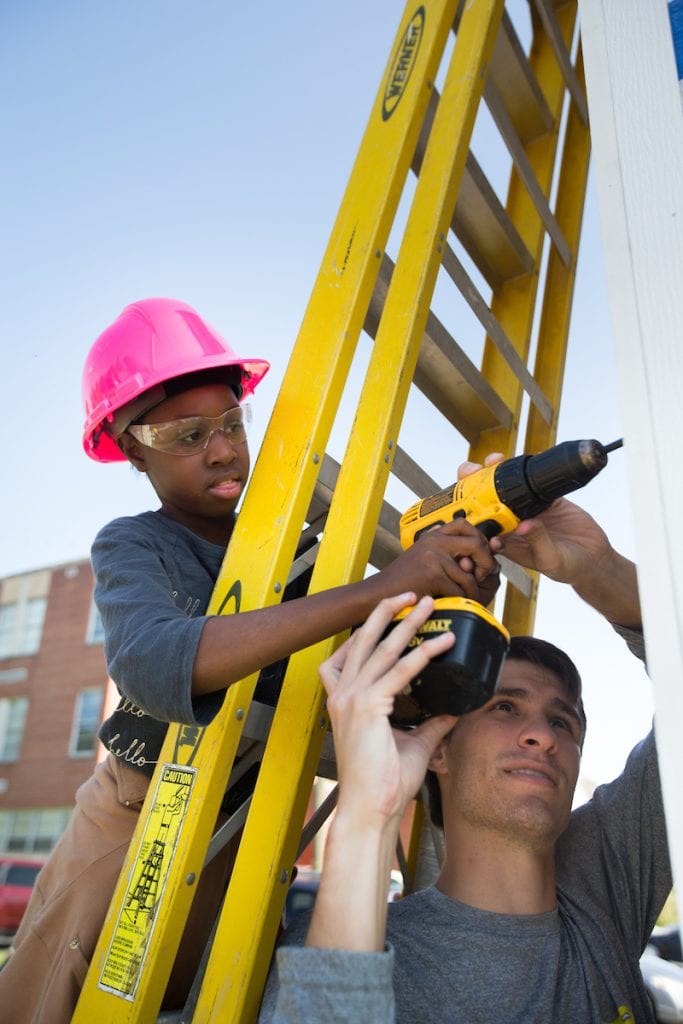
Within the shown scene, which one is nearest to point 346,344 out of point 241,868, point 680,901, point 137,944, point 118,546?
point 118,546

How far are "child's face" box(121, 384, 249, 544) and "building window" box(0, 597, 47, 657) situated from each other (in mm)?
26480

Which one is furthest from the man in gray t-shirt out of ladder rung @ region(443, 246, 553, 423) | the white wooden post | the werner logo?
the werner logo

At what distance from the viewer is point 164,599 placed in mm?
1901

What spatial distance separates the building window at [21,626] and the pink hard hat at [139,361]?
26.4m

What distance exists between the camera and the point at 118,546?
2.12m

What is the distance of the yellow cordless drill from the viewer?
1531 mm

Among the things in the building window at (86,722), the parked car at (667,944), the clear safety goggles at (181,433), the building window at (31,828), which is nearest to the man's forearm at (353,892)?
the clear safety goggles at (181,433)

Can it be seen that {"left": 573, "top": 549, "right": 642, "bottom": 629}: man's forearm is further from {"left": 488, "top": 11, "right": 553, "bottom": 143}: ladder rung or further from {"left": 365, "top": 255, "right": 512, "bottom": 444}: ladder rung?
{"left": 488, "top": 11, "right": 553, "bottom": 143}: ladder rung

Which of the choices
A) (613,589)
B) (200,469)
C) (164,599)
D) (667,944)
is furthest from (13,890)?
(613,589)

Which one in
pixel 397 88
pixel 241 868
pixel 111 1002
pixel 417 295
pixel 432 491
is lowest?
pixel 111 1002

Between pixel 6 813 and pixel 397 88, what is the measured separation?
2717cm

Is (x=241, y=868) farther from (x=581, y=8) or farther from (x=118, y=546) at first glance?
(x=581, y=8)

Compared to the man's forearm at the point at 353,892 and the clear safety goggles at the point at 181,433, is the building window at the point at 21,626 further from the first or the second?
the man's forearm at the point at 353,892

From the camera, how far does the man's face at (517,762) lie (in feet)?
7.20
